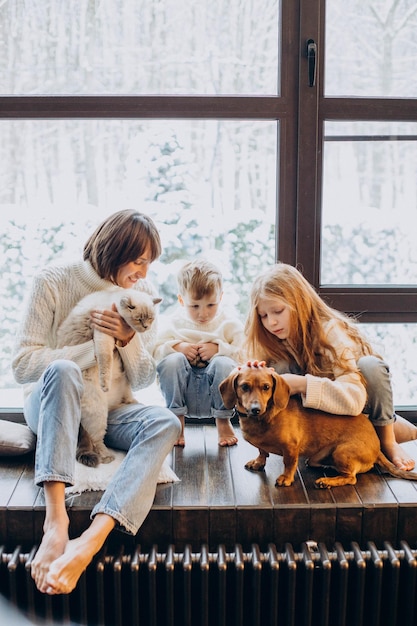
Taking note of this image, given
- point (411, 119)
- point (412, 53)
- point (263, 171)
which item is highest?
point (412, 53)

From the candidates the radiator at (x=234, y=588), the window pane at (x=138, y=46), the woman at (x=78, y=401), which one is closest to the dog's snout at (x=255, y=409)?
the woman at (x=78, y=401)

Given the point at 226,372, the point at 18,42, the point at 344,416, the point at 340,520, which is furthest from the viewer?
the point at 18,42

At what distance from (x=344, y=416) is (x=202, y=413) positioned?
512mm

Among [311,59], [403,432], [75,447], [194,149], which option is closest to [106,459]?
[75,447]

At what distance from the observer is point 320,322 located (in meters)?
2.32

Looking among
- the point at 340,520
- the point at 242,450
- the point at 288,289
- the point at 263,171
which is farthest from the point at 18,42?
the point at 340,520

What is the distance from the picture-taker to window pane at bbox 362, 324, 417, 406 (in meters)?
2.80

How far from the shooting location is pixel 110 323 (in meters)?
2.22

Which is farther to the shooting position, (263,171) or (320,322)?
(263,171)

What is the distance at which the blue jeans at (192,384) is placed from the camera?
7.99ft

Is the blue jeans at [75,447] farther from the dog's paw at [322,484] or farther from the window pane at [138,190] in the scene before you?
the window pane at [138,190]

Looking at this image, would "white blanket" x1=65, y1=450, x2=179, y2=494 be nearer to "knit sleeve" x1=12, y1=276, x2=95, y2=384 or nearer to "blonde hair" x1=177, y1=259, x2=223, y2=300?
"knit sleeve" x1=12, y1=276, x2=95, y2=384

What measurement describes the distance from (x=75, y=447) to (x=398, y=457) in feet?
3.27

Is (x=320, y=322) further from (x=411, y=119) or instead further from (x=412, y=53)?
(x=412, y=53)
